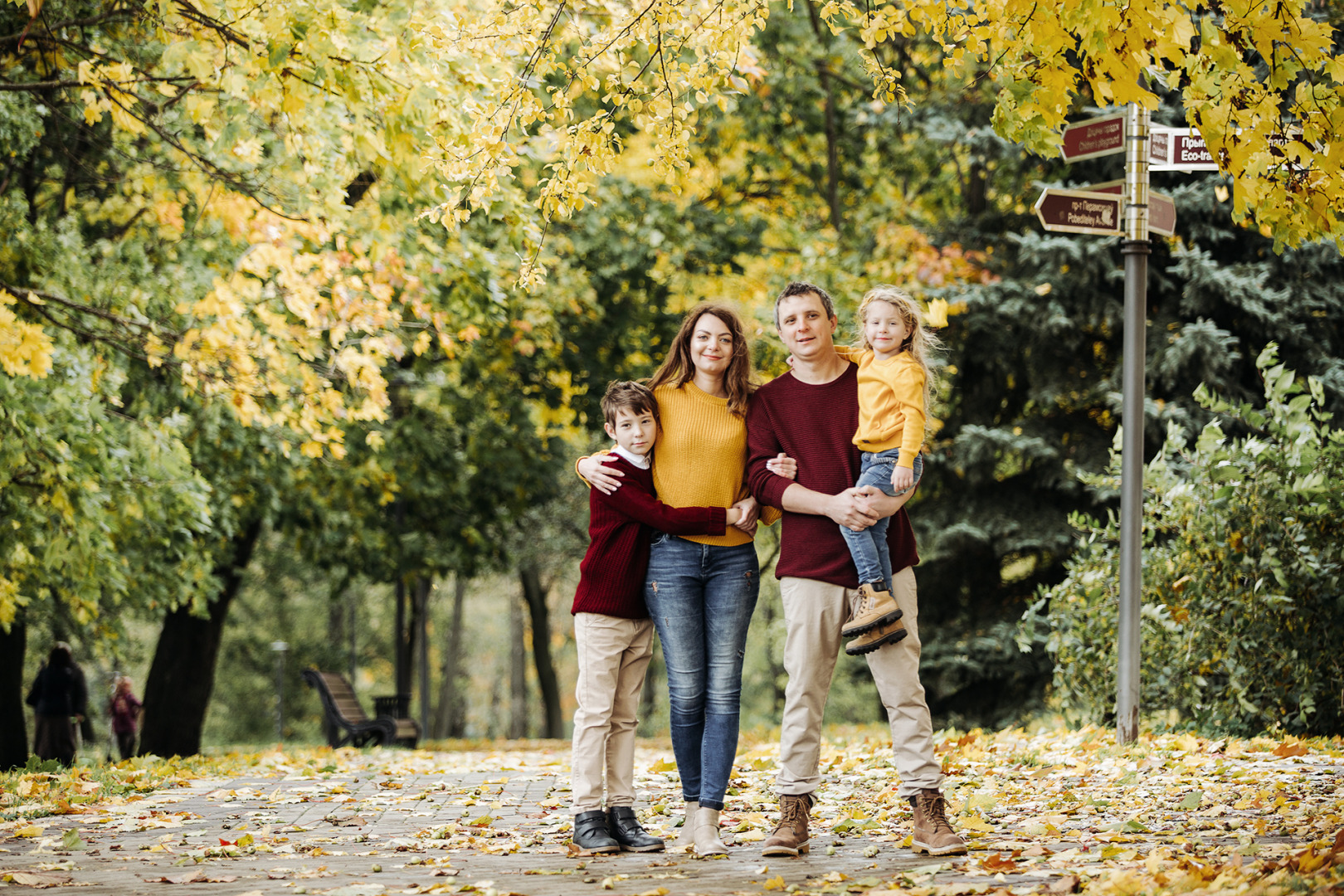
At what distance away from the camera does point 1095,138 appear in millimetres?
6984

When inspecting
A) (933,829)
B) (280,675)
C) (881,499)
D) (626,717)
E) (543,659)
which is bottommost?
(280,675)

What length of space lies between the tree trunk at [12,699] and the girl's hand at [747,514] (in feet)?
35.4

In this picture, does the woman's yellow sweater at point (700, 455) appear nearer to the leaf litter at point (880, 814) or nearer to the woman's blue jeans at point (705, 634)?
the woman's blue jeans at point (705, 634)

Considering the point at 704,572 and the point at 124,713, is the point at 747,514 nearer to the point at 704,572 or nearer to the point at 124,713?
the point at 704,572

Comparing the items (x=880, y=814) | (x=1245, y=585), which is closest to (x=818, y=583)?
(x=880, y=814)

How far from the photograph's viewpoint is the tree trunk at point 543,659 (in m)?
24.5

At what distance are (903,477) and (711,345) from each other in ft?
3.01

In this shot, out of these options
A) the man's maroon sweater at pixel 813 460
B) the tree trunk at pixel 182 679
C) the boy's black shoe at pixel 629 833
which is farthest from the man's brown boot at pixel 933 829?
the tree trunk at pixel 182 679

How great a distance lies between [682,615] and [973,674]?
8.84 metres

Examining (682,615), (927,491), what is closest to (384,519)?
(927,491)

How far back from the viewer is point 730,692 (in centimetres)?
448

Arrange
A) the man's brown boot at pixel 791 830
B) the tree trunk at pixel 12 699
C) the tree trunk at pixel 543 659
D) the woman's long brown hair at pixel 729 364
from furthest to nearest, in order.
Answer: the tree trunk at pixel 543 659
the tree trunk at pixel 12 699
the woman's long brown hair at pixel 729 364
the man's brown boot at pixel 791 830

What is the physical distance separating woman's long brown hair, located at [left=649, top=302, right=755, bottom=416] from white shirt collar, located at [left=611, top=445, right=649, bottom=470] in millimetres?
274

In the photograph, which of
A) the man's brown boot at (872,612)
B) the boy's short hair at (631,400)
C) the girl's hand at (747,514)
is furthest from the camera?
the boy's short hair at (631,400)
